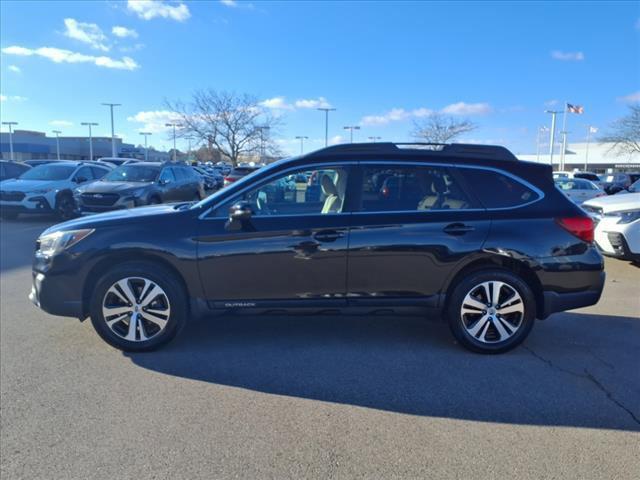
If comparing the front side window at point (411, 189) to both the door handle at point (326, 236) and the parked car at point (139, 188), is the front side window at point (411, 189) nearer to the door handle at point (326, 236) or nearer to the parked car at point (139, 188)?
the door handle at point (326, 236)

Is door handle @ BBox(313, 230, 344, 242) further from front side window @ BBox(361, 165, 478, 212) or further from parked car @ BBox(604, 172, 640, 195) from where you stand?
parked car @ BBox(604, 172, 640, 195)

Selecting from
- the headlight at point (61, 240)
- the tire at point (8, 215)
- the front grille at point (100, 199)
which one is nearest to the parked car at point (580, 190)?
the front grille at point (100, 199)

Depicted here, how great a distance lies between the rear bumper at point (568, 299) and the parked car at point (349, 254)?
1 cm

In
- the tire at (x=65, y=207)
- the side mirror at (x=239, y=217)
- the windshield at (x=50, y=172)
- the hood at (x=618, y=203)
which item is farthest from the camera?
the windshield at (x=50, y=172)

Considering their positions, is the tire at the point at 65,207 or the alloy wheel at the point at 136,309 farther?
the tire at the point at 65,207

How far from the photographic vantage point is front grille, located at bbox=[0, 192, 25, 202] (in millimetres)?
13133

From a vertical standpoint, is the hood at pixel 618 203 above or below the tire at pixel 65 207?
above

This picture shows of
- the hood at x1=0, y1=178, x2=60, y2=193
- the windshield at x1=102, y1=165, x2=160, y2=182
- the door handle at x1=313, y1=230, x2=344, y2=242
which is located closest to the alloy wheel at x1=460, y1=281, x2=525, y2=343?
the door handle at x1=313, y1=230, x2=344, y2=242

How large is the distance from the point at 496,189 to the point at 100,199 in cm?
1028

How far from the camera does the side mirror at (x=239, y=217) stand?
3971mm

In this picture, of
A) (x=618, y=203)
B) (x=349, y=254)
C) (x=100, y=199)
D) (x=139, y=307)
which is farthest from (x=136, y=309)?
(x=100, y=199)

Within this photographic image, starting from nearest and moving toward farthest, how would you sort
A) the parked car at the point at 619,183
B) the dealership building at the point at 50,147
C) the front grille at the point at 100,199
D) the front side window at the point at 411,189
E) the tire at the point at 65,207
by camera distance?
the front side window at the point at 411,189, the front grille at the point at 100,199, the tire at the point at 65,207, the parked car at the point at 619,183, the dealership building at the point at 50,147

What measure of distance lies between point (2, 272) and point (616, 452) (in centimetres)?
822

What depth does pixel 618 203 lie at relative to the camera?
793 centimetres
